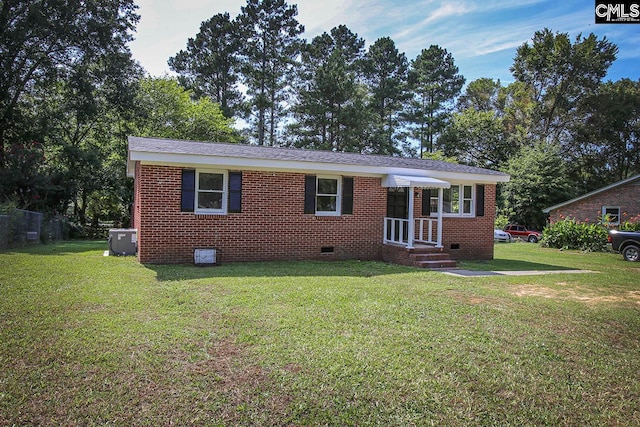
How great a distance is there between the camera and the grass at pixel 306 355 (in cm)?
334

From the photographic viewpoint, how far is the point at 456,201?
14469 mm

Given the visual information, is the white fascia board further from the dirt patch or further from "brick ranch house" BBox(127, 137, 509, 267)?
the dirt patch

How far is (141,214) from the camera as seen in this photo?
10.3 m

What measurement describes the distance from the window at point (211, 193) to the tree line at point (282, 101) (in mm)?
12185

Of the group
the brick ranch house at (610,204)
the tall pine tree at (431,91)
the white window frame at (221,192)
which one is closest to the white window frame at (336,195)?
the white window frame at (221,192)

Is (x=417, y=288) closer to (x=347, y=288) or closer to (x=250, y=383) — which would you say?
(x=347, y=288)

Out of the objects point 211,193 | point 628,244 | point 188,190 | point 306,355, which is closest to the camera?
point 306,355

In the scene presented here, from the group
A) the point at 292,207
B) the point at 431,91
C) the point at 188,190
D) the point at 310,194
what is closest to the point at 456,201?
the point at 310,194

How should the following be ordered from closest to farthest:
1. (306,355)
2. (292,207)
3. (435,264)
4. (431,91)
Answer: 1. (306,355)
2. (435,264)
3. (292,207)
4. (431,91)

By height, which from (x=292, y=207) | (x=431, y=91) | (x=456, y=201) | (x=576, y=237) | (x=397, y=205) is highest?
(x=431, y=91)

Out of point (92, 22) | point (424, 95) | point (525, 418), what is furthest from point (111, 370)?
point (424, 95)

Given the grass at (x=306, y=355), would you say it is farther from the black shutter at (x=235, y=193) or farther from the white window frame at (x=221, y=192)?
the black shutter at (x=235, y=193)

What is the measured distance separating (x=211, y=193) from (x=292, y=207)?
2.35 meters

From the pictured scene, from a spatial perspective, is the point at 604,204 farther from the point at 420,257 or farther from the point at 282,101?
the point at 282,101
